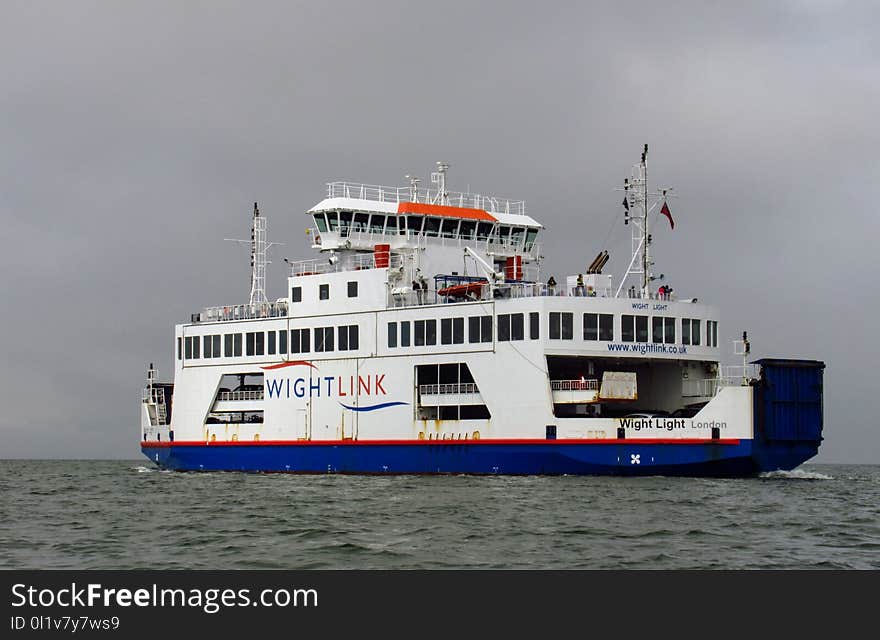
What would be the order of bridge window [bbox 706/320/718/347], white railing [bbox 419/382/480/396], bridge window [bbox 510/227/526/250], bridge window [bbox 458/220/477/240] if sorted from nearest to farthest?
bridge window [bbox 706/320/718/347] < white railing [bbox 419/382/480/396] < bridge window [bbox 458/220/477/240] < bridge window [bbox 510/227/526/250]

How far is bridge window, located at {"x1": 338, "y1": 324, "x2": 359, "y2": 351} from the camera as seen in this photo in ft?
144

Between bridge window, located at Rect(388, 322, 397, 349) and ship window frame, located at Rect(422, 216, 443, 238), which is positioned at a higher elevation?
ship window frame, located at Rect(422, 216, 443, 238)

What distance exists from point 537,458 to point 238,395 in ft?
49.7

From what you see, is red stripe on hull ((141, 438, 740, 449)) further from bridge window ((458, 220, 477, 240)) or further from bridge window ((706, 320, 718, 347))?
bridge window ((458, 220, 477, 240))

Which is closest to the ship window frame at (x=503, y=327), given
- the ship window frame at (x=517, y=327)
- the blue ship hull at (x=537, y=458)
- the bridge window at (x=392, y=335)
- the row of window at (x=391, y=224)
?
the ship window frame at (x=517, y=327)

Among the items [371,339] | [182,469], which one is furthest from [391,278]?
[182,469]

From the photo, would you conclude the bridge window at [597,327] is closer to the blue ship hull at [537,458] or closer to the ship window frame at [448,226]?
the blue ship hull at [537,458]

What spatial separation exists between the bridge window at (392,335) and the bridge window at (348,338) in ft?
4.97

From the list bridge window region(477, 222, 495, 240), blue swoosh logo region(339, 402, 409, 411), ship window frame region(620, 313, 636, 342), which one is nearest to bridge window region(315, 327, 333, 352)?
blue swoosh logo region(339, 402, 409, 411)

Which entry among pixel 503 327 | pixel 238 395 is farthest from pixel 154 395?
pixel 503 327

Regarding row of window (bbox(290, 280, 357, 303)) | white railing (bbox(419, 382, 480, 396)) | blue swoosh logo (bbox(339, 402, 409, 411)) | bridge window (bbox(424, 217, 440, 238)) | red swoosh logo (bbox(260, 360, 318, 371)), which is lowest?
blue swoosh logo (bbox(339, 402, 409, 411))

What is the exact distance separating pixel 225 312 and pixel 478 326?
44.9ft

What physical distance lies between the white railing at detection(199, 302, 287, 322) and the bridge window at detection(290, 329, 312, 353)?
1.55 metres

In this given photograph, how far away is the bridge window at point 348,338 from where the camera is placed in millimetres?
43797
